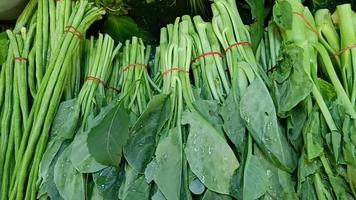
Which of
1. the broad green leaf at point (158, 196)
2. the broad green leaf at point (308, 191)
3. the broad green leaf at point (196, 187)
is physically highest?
the broad green leaf at point (196, 187)

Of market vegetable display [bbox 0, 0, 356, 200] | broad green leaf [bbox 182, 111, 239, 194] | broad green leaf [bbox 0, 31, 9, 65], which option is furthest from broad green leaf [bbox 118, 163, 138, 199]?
broad green leaf [bbox 0, 31, 9, 65]

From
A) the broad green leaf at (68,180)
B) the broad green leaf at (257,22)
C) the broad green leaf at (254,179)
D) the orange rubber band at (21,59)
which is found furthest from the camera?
the orange rubber band at (21,59)

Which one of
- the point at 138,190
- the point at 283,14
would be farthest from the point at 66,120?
the point at 283,14

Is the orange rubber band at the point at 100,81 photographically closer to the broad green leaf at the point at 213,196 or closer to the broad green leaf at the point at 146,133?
the broad green leaf at the point at 146,133

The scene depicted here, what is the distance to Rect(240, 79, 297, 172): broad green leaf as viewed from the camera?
0.89m

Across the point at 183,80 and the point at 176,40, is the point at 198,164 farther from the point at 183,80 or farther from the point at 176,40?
the point at 176,40

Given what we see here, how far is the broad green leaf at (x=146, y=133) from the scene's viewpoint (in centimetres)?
94

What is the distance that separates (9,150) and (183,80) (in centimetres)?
39

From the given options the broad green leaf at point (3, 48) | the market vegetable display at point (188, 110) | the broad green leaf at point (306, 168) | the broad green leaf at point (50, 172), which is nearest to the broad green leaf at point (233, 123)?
the market vegetable display at point (188, 110)

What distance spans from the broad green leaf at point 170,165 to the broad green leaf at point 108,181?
100 millimetres

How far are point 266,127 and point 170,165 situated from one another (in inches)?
7.0

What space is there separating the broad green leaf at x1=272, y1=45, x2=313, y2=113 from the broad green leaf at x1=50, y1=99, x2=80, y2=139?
1.31 feet

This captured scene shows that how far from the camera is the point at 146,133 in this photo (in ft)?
3.15

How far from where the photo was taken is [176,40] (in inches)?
43.3
